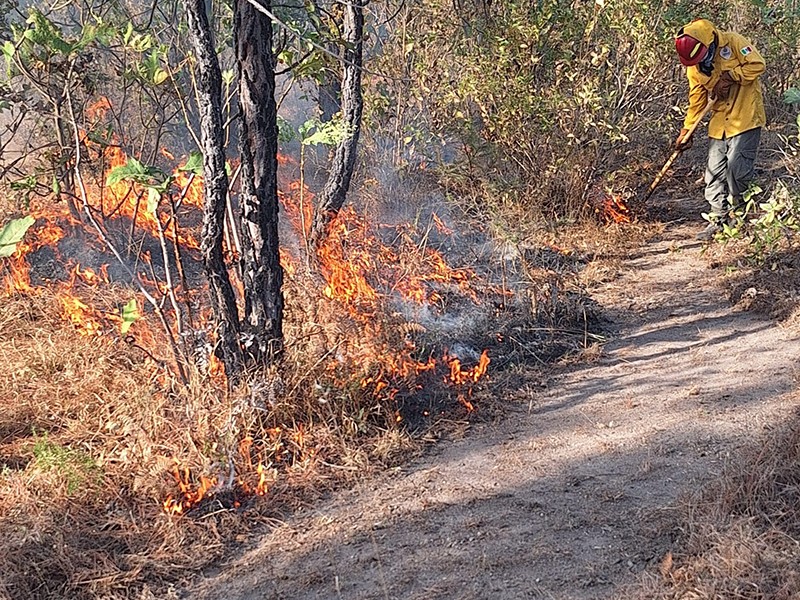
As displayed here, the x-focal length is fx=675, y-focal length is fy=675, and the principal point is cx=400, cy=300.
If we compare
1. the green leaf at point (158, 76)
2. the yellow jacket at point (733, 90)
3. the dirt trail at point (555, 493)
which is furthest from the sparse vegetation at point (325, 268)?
the yellow jacket at point (733, 90)

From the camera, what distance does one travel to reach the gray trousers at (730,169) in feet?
19.2

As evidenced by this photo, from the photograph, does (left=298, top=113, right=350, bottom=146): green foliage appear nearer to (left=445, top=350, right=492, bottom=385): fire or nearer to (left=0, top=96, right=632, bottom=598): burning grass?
(left=0, top=96, right=632, bottom=598): burning grass

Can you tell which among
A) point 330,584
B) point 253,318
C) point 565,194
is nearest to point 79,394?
point 253,318

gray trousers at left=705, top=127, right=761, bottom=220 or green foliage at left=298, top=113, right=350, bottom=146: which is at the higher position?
green foliage at left=298, top=113, right=350, bottom=146

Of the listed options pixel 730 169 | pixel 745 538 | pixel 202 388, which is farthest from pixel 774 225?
pixel 202 388

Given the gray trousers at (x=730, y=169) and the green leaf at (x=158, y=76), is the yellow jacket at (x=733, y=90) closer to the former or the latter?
the gray trousers at (x=730, y=169)

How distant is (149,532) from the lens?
2.88m

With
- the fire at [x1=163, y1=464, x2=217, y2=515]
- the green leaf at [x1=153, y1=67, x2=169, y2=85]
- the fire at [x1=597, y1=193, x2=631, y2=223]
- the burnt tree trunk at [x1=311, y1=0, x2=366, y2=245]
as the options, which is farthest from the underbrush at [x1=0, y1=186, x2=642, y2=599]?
the fire at [x1=597, y1=193, x2=631, y2=223]

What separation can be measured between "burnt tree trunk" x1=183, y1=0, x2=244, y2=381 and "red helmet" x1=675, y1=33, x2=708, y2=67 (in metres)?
3.93

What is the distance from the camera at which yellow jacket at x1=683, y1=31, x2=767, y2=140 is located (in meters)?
5.62

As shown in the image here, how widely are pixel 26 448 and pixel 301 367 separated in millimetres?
1433

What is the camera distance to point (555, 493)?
302 cm

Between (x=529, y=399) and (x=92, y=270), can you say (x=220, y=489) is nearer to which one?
(x=529, y=399)

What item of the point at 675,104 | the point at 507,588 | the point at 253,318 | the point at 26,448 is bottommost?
the point at 507,588
